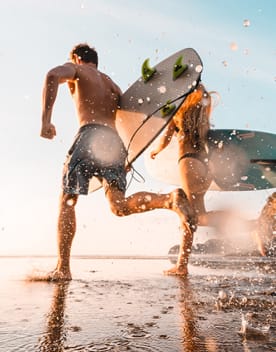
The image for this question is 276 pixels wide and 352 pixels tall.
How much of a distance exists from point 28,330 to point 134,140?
8.77ft

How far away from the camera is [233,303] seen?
6.11ft

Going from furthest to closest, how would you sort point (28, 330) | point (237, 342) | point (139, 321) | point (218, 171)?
point (218, 171)
point (139, 321)
point (28, 330)
point (237, 342)

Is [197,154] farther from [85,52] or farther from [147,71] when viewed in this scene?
[85,52]

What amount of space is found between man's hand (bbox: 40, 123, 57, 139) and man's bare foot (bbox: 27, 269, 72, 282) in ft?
3.37

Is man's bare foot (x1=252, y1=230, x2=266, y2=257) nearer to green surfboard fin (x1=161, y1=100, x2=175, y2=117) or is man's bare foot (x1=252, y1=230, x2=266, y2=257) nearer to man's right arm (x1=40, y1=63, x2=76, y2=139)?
green surfboard fin (x1=161, y1=100, x2=175, y2=117)

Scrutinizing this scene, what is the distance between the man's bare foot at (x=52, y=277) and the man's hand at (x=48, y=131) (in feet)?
3.37

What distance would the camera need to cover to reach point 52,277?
298cm

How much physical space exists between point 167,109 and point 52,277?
1.69 m

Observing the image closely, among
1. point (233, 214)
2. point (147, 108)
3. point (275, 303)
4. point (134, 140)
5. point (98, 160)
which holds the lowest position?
point (275, 303)

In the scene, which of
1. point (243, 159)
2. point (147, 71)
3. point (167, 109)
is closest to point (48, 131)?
point (167, 109)

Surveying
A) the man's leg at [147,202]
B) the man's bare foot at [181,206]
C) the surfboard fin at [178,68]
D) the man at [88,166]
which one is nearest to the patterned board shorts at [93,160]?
the man at [88,166]

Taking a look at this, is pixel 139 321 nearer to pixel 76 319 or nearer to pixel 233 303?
pixel 76 319

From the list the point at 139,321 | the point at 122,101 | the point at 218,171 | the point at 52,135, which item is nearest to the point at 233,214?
the point at 218,171

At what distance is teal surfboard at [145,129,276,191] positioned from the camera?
5.11 meters
